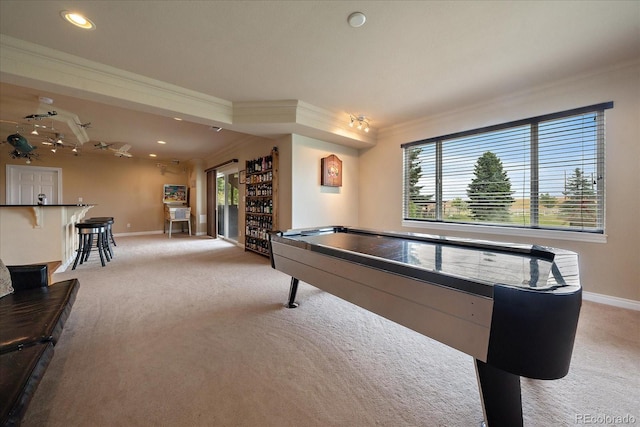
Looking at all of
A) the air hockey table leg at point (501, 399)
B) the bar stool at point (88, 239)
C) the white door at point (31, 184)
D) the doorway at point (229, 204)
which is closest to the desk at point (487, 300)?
the air hockey table leg at point (501, 399)

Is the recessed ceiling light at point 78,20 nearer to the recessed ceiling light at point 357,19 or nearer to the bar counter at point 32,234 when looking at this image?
the recessed ceiling light at point 357,19

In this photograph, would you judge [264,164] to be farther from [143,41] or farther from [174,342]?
[174,342]

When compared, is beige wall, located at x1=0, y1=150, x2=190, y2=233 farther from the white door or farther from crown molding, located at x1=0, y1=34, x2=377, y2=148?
crown molding, located at x1=0, y1=34, x2=377, y2=148

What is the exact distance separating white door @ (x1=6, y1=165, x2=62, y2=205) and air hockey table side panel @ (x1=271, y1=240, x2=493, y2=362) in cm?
824

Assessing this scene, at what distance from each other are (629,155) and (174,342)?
4443mm

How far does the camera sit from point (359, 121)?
3.93 metres

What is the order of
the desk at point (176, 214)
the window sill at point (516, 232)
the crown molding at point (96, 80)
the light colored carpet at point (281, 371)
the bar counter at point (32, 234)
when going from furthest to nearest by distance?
the desk at point (176, 214) < the bar counter at point (32, 234) < the window sill at point (516, 232) < the crown molding at point (96, 80) < the light colored carpet at point (281, 371)

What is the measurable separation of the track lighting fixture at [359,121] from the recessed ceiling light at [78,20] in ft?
9.60

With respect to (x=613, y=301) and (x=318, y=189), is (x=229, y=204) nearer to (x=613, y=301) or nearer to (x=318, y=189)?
(x=318, y=189)

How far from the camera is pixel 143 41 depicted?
2.15 meters

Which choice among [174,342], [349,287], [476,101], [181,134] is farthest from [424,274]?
[181,134]

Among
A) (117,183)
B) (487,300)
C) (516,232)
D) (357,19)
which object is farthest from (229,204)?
(487,300)

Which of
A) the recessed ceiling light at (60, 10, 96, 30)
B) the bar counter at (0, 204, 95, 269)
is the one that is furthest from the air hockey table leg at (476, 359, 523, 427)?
the bar counter at (0, 204, 95, 269)

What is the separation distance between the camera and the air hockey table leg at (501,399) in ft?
3.37
